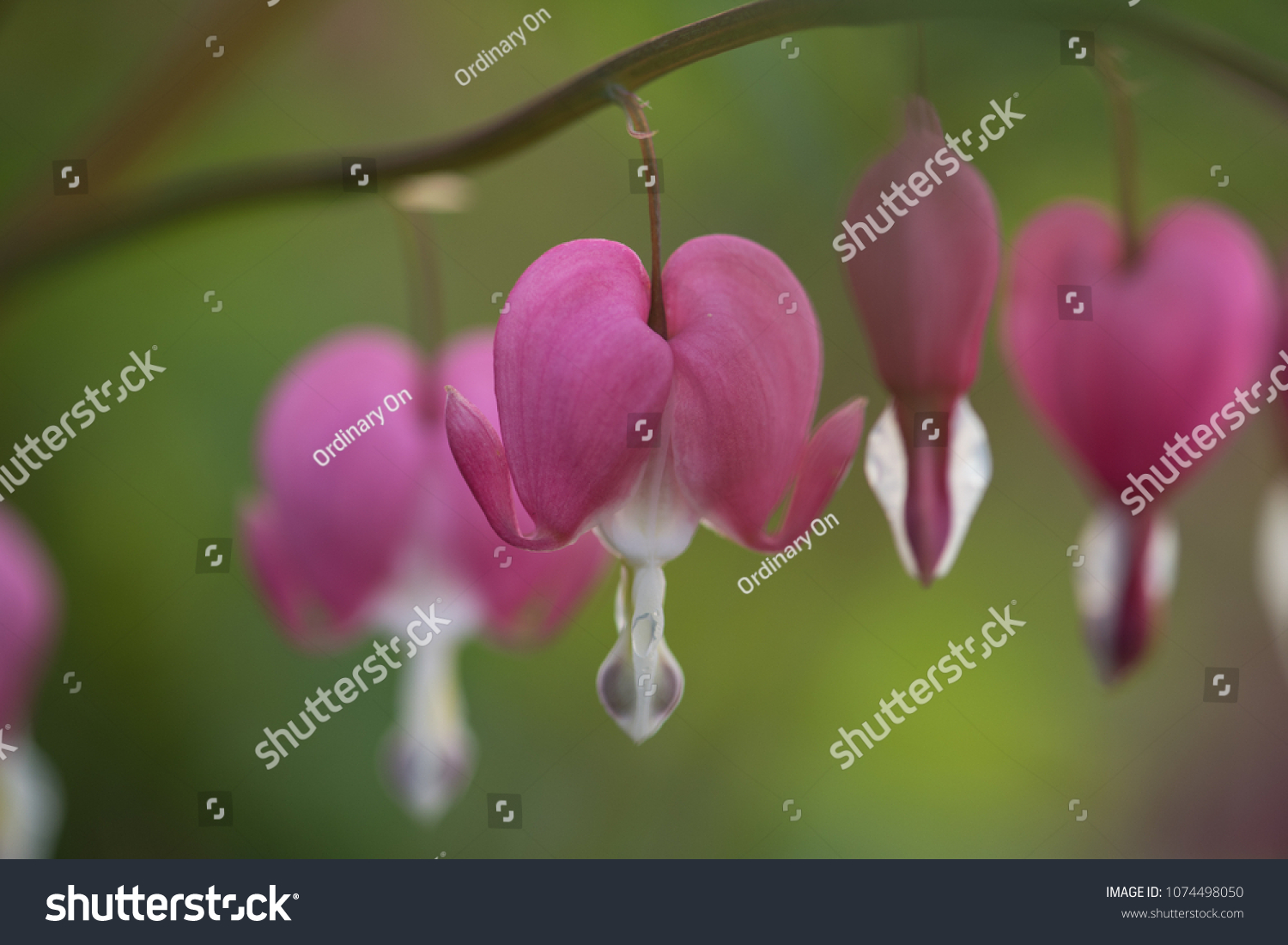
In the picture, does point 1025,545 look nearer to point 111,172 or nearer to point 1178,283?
point 1178,283

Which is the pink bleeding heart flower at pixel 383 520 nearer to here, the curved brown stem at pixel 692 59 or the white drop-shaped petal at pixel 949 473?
the curved brown stem at pixel 692 59

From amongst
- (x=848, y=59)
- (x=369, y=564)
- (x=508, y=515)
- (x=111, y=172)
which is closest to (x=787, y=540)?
(x=508, y=515)

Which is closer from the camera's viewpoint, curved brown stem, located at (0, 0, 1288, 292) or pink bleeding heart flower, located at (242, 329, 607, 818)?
curved brown stem, located at (0, 0, 1288, 292)

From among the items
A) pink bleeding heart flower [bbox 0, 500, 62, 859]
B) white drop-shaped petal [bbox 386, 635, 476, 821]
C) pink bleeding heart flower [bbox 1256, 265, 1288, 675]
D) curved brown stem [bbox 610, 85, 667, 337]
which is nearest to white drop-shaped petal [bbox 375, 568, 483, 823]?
white drop-shaped petal [bbox 386, 635, 476, 821]

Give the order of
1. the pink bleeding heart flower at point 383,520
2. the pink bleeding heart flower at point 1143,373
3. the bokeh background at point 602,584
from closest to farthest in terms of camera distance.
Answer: the pink bleeding heart flower at point 1143,373
the pink bleeding heart flower at point 383,520
the bokeh background at point 602,584

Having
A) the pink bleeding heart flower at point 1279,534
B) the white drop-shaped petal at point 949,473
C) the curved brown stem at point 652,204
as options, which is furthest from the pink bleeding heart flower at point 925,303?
the pink bleeding heart flower at point 1279,534

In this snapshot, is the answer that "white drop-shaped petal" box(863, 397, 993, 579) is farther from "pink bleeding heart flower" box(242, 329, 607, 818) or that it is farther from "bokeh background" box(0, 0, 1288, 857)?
"bokeh background" box(0, 0, 1288, 857)
